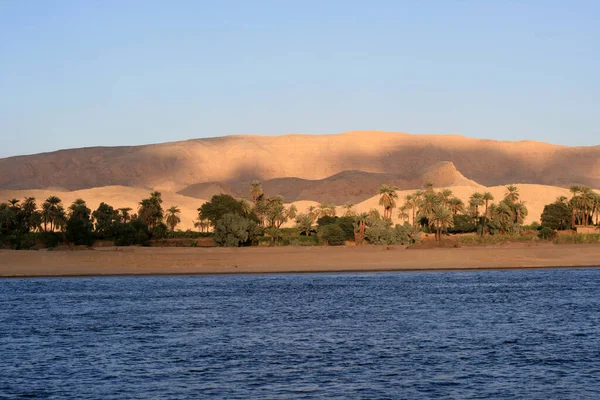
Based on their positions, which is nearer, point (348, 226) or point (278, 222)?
point (348, 226)

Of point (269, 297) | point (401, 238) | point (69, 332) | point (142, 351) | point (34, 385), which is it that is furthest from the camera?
point (401, 238)

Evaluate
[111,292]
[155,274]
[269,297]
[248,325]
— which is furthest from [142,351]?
[155,274]

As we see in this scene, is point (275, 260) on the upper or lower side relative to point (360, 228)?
lower

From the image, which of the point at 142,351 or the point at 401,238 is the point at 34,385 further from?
the point at 401,238

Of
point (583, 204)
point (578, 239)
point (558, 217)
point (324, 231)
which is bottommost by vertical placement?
point (578, 239)

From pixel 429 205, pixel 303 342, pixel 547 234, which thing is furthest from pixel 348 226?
pixel 303 342

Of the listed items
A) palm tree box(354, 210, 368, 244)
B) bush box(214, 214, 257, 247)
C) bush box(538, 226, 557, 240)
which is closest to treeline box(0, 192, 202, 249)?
bush box(214, 214, 257, 247)

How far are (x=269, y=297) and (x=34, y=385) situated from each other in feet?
95.6

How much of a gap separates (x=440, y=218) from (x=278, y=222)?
32.5 meters

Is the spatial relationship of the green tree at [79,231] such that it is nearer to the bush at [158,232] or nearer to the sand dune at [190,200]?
the bush at [158,232]

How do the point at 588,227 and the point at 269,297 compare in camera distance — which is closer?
the point at 269,297

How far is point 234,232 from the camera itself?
98.0 m

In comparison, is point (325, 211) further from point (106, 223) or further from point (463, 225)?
point (106, 223)

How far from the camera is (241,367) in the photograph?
29.6 meters
